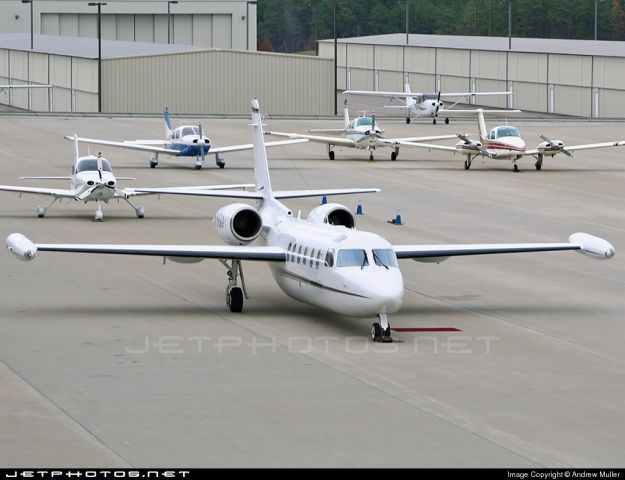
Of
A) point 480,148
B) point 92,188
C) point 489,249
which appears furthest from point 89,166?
point 480,148

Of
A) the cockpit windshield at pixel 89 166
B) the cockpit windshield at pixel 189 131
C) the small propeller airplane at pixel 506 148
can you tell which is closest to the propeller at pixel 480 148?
the small propeller airplane at pixel 506 148

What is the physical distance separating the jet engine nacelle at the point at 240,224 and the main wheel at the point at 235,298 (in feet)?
4.43

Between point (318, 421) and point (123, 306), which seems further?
point (123, 306)

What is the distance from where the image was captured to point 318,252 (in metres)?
26.0

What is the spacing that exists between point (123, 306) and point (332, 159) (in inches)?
1420

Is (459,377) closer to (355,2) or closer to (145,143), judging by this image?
(145,143)

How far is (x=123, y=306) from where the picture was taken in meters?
28.3

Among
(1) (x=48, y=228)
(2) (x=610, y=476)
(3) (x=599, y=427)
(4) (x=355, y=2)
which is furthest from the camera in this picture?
(4) (x=355, y=2)

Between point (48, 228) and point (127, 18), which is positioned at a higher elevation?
point (127, 18)

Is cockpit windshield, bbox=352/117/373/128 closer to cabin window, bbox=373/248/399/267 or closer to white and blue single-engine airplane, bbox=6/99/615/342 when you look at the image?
white and blue single-engine airplane, bbox=6/99/615/342

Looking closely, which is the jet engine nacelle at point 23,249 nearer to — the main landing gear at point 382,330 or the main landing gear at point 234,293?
the main landing gear at point 234,293

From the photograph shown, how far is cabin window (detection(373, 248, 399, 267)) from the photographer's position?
25250mm

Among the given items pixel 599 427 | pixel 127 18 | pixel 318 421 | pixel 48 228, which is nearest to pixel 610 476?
pixel 599 427

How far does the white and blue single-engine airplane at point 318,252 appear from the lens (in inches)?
976
